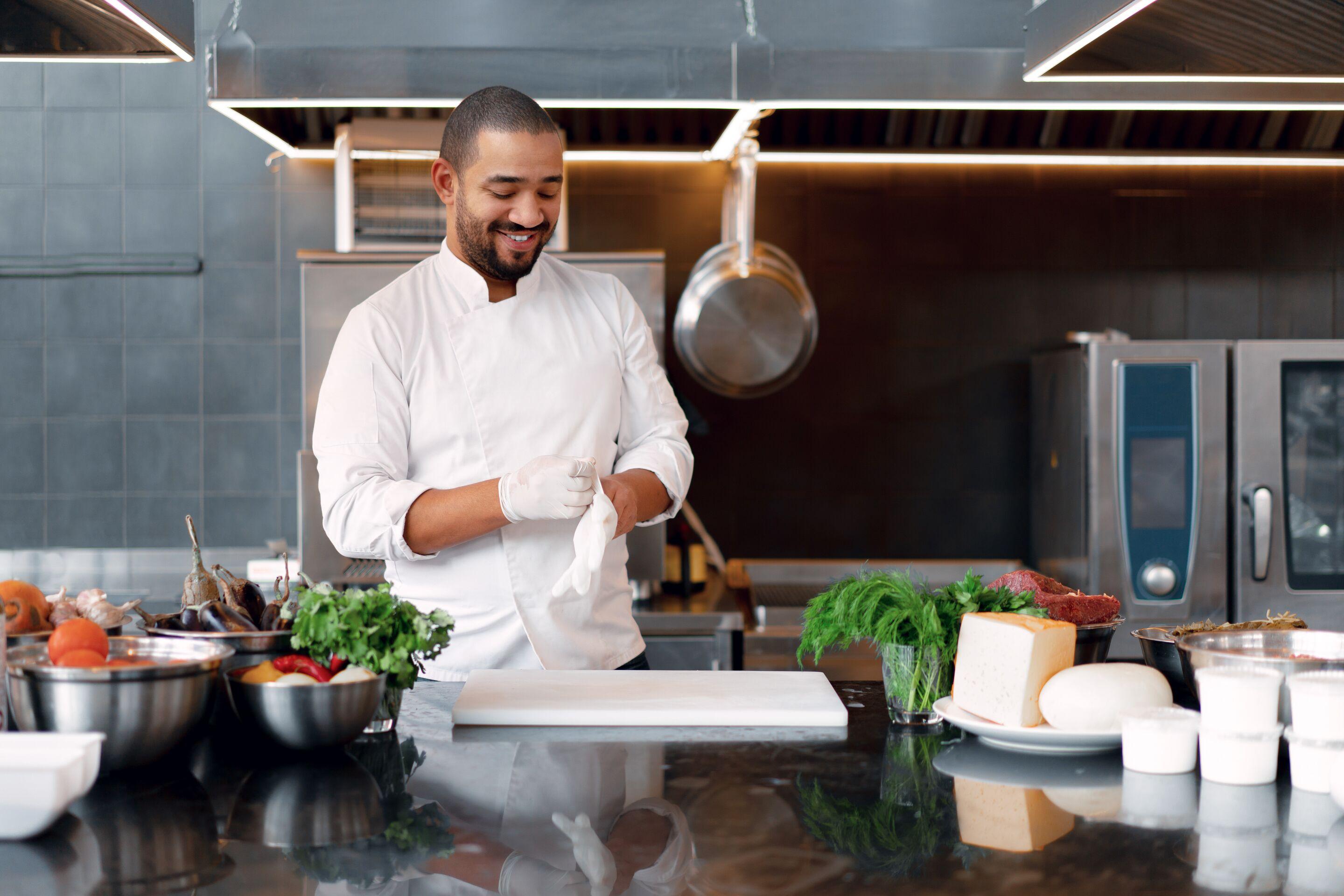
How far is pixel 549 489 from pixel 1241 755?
0.84 metres

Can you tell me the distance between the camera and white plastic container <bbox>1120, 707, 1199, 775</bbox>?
1.19 metres

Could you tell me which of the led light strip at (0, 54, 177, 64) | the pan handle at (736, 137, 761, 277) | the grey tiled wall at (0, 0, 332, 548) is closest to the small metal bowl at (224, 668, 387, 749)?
the led light strip at (0, 54, 177, 64)

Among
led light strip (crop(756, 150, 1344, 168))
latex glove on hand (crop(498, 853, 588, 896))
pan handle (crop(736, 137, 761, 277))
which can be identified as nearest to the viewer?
latex glove on hand (crop(498, 853, 588, 896))

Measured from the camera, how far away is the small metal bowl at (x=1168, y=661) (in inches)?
55.9

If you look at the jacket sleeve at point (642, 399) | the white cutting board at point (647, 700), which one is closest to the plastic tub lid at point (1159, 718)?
the white cutting board at point (647, 700)

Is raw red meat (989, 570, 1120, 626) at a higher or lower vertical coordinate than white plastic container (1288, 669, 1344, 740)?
higher

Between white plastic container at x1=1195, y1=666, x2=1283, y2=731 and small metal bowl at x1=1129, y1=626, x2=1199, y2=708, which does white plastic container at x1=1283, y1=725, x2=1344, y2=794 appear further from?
small metal bowl at x1=1129, y1=626, x2=1199, y2=708

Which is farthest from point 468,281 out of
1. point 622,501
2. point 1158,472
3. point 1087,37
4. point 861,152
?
point 1158,472

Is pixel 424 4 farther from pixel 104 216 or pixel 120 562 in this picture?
pixel 120 562

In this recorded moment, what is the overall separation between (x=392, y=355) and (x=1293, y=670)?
→ 1.24 meters

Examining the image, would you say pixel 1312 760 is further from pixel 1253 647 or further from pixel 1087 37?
pixel 1087 37

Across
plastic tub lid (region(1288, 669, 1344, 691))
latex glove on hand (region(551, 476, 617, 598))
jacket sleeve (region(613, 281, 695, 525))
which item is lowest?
plastic tub lid (region(1288, 669, 1344, 691))

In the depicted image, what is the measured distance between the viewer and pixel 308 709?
1.19m

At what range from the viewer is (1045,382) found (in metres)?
3.31
